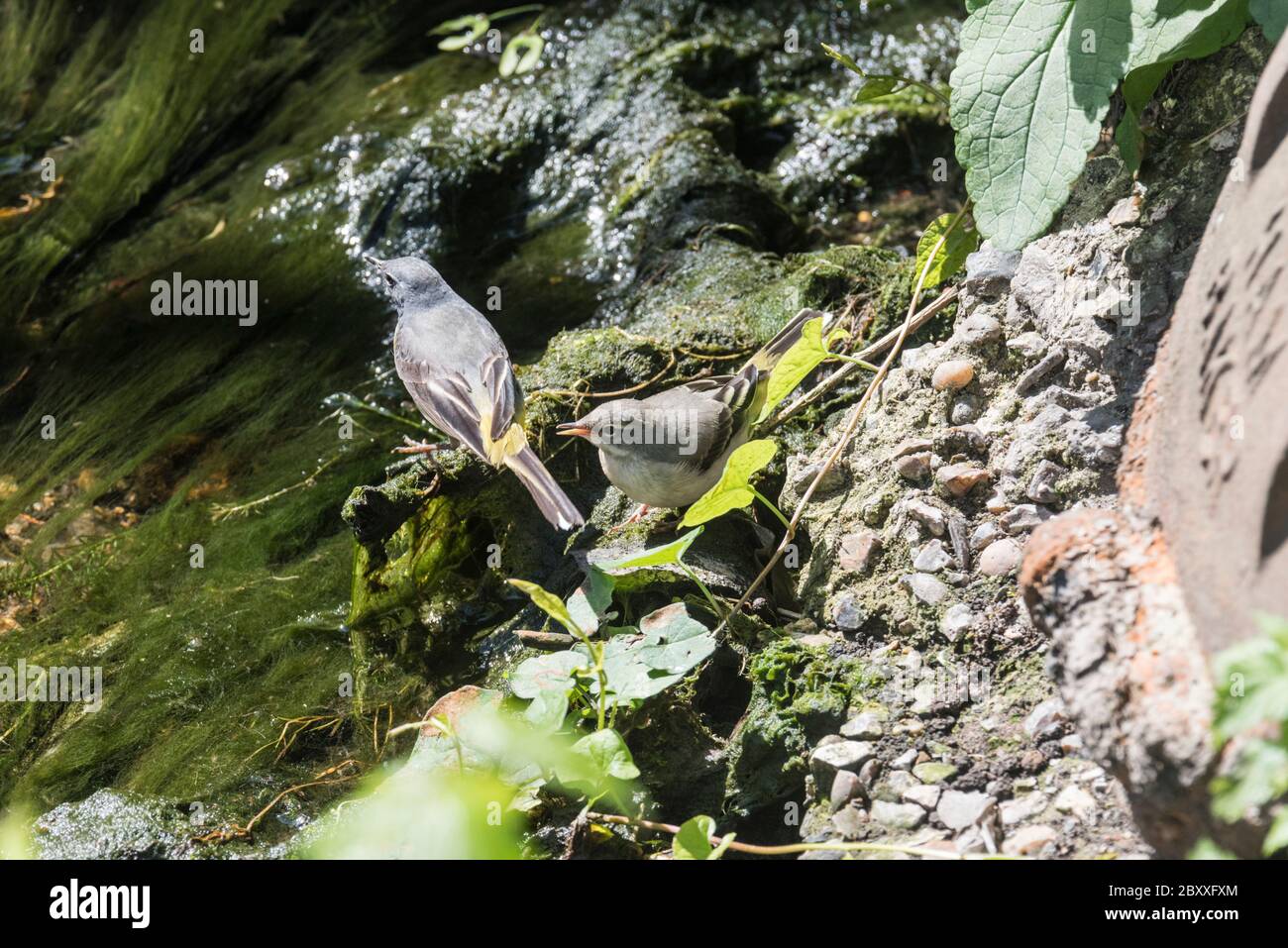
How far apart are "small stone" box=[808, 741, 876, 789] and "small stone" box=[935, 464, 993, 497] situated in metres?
0.78

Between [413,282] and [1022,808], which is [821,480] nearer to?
[1022,808]

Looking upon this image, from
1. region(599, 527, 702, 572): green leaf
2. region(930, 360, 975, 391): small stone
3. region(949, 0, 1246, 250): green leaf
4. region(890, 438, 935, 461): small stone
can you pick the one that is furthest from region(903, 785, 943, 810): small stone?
region(949, 0, 1246, 250): green leaf

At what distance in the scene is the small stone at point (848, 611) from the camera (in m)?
2.97

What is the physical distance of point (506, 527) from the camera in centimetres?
395

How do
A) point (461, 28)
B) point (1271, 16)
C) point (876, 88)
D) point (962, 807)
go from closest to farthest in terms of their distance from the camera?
point (962, 807), point (1271, 16), point (876, 88), point (461, 28)

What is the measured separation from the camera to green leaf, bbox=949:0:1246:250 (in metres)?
2.85

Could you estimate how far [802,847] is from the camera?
7.93ft

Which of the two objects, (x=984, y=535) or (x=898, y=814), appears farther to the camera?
(x=984, y=535)

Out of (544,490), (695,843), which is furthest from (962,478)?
(544,490)

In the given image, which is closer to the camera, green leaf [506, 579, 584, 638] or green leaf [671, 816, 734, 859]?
green leaf [671, 816, 734, 859]

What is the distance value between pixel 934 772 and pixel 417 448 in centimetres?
243

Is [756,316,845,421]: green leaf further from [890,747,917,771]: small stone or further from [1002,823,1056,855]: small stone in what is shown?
[1002,823,1056,855]: small stone

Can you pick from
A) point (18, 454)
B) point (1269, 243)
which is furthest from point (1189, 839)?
point (18, 454)

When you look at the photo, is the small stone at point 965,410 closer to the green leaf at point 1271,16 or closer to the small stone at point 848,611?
the small stone at point 848,611
